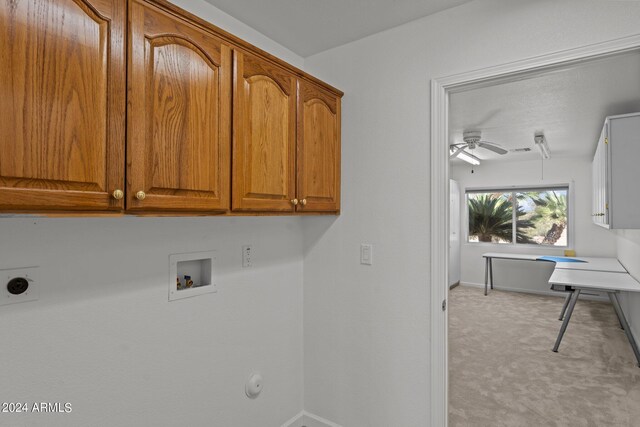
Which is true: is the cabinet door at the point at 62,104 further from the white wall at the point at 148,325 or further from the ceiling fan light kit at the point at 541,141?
the ceiling fan light kit at the point at 541,141

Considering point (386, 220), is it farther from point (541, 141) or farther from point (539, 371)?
point (541, 141)

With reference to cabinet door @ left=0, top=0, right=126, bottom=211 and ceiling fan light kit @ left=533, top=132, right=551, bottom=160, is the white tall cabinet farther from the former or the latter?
cabinet door @ left=0, top=0, right=126, bottom=211

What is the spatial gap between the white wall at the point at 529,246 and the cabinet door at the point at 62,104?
21.1ft

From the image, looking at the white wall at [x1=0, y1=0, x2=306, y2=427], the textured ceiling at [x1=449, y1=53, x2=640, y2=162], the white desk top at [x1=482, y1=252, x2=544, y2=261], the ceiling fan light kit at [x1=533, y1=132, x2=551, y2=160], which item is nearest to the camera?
the white wall at [x1=0, y1=0, x2=306, y2=427]

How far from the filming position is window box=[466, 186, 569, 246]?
603 cm

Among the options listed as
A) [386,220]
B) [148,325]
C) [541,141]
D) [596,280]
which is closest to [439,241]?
[386,220]

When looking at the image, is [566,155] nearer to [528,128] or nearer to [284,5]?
[528,128]

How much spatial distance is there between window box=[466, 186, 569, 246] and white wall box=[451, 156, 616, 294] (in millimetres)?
145

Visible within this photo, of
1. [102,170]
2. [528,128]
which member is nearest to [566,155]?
[528,128]

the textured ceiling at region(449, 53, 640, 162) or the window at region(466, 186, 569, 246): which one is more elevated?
the textured ceiling at region(449, 53, 640, 162)

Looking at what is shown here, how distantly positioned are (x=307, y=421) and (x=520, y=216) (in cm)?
580

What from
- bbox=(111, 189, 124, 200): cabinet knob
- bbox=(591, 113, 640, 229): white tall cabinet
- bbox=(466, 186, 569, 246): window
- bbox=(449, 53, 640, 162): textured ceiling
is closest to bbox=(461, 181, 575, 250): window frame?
bbox=(466, 186, 569, 246): window

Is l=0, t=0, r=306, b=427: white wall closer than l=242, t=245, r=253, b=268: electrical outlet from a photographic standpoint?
Yes

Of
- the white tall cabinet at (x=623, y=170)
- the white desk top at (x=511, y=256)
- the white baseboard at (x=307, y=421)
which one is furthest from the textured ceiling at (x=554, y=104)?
the white baseboard at (x=307, y=421)
